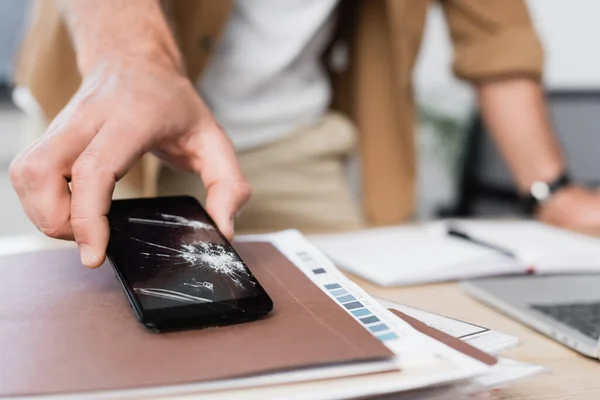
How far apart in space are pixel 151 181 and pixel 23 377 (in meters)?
0.55

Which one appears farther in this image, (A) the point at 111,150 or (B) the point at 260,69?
(B) the point at 260,69

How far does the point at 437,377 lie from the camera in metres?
0.28

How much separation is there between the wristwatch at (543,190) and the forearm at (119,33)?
0.65 meters

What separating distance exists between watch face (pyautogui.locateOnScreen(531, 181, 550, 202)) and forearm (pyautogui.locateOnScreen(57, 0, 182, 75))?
656mm

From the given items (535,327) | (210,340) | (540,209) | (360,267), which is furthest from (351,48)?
(210,340)

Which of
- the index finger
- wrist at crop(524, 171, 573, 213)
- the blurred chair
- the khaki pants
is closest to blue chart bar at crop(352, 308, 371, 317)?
the index finger

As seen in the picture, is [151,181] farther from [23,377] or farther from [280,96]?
[23,377]

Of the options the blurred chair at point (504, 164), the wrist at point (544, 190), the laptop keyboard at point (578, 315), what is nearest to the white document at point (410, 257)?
the laptop keyboard at point (578, 315)

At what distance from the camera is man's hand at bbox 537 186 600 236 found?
2.86 ft

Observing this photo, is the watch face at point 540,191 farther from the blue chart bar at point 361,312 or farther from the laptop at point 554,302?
the blue chart bar at point 361,312

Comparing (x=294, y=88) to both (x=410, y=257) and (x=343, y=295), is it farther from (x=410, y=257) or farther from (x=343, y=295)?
(x=343, y=295)

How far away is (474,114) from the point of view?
2090 millimetres

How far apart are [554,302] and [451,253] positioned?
0.45 ft

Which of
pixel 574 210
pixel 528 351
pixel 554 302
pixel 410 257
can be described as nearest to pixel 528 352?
pixel 528 351
